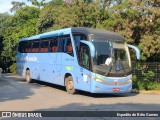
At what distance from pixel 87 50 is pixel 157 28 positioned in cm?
914

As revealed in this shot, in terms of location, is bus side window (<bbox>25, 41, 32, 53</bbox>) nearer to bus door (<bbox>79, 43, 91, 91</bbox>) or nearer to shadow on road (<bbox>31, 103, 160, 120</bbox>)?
bus door (<bbox>79, 43, 91, 91</bbox>)

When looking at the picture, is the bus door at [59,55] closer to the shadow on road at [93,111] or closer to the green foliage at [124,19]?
the green foliage at [124,19]

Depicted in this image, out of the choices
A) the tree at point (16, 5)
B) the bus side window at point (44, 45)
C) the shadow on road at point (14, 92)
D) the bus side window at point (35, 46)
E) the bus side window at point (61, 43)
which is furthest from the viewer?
the tree at point (16, 5)

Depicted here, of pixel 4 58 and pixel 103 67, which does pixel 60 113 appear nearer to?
pixel 103 67

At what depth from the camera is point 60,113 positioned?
1123 centimetres

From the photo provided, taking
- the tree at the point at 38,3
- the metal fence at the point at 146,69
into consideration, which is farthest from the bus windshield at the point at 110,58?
the tree at the point at 38,3

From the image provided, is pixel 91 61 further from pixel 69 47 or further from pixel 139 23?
pixel 139 23

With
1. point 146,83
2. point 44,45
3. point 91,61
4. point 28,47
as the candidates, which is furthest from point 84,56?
point 28,47

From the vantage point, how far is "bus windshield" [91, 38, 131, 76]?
Result: 15887 mm

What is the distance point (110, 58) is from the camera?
16156 mm

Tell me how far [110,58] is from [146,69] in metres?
7.40

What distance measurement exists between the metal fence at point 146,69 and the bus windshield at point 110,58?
18.6 ft

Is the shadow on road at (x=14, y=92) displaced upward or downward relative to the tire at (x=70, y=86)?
downward

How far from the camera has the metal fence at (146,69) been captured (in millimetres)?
22531
